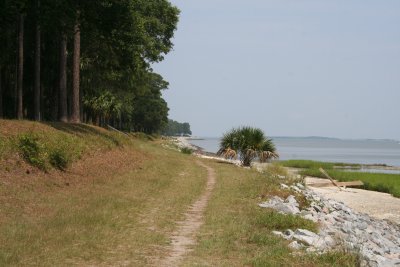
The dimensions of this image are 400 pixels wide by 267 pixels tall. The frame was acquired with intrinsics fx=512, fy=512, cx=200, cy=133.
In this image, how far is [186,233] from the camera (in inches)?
427

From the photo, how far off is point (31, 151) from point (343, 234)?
34.7ft

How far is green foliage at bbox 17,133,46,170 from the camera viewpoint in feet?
55.6

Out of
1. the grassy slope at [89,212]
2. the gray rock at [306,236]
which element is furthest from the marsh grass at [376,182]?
the gray rock at [306,236]

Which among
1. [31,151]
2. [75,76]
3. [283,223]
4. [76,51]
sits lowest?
[283,223]

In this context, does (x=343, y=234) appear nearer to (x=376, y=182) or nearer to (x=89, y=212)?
(x=89, y=212)

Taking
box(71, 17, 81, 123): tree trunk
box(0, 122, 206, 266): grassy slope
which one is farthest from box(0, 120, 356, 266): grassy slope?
box(71, 17, 81, 123): tree trunk

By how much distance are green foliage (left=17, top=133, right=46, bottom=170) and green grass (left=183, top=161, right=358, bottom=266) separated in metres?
5.93

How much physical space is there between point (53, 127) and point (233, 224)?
13616 mm

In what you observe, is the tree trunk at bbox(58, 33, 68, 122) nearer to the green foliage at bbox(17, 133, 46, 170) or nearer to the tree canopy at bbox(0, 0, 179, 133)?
the tree canopy at bbox(0, 0, 179, 133)

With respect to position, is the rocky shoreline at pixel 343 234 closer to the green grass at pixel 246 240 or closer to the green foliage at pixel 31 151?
the green grass at pixel 246 240

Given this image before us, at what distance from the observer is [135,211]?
13.3m

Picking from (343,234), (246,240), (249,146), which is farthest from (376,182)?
(246,240)

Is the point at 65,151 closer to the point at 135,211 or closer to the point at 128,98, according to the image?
the point at 135,211

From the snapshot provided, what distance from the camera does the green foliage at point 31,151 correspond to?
16938 millimetres
